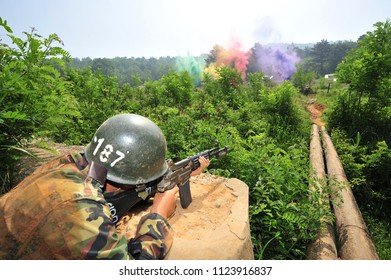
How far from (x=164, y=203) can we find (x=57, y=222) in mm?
1099

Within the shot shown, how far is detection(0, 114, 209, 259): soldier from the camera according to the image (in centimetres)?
183

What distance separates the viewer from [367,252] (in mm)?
3266

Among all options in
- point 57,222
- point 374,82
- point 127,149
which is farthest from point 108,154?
point 374,82

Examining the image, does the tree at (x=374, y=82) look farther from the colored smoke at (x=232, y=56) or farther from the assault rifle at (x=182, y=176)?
the colored smoke at (x=232, y=56)

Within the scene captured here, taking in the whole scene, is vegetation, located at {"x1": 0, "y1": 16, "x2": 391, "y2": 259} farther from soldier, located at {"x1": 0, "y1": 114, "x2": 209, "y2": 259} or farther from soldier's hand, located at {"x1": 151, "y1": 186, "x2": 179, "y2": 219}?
soldier, located at {"x1": 0, "y1": 114, "x2": 209, "y2": 259}

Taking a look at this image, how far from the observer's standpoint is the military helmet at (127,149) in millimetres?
2297

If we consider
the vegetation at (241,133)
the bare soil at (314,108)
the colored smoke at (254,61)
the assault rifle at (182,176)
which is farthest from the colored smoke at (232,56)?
the assault rifle at (182,176)

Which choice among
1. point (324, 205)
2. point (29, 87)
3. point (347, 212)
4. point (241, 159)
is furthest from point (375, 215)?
point (29, 87)

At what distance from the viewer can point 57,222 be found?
182 centimetres

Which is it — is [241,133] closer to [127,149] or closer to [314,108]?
[127,149]

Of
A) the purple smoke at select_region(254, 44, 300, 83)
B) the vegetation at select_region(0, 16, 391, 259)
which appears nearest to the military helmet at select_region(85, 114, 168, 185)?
the vegetation at select_region(0, 16, 391, 259)
